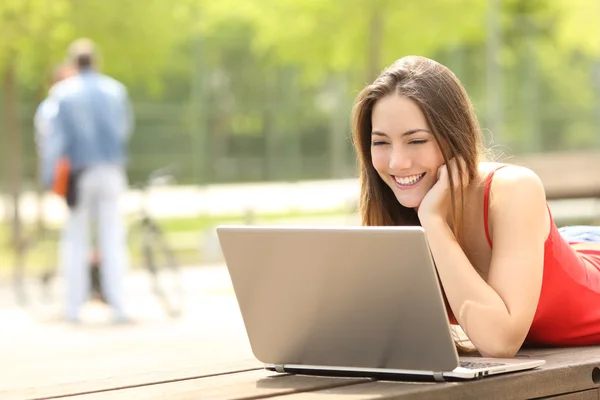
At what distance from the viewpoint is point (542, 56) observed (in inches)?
910

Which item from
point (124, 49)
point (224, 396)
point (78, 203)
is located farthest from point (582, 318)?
point (124, 49)

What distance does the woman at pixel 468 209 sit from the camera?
3291 millimetres

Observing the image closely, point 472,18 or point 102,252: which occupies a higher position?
point 472,18

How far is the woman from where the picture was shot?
10.8ft

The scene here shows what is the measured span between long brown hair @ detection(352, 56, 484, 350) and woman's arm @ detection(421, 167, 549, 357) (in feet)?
0.33

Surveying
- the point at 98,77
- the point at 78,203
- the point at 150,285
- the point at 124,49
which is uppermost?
the point at 124,49

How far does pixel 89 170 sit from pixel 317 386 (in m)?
7.83

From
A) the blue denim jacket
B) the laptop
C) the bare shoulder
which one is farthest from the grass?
the laptop

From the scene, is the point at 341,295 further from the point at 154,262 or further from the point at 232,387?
the point at 154,262

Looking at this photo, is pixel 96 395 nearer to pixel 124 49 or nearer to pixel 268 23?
pixel 124 49

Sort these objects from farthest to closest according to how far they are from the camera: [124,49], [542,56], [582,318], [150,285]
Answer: [542,56]
[124,49]
[150,285]
[582,318]

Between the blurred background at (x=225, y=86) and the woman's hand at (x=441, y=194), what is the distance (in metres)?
12.4

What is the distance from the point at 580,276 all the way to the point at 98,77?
748 cm

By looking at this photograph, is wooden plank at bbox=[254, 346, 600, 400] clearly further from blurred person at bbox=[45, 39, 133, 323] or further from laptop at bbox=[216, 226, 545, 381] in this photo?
blurred person at bbox=[45, 39, 133, 323]
